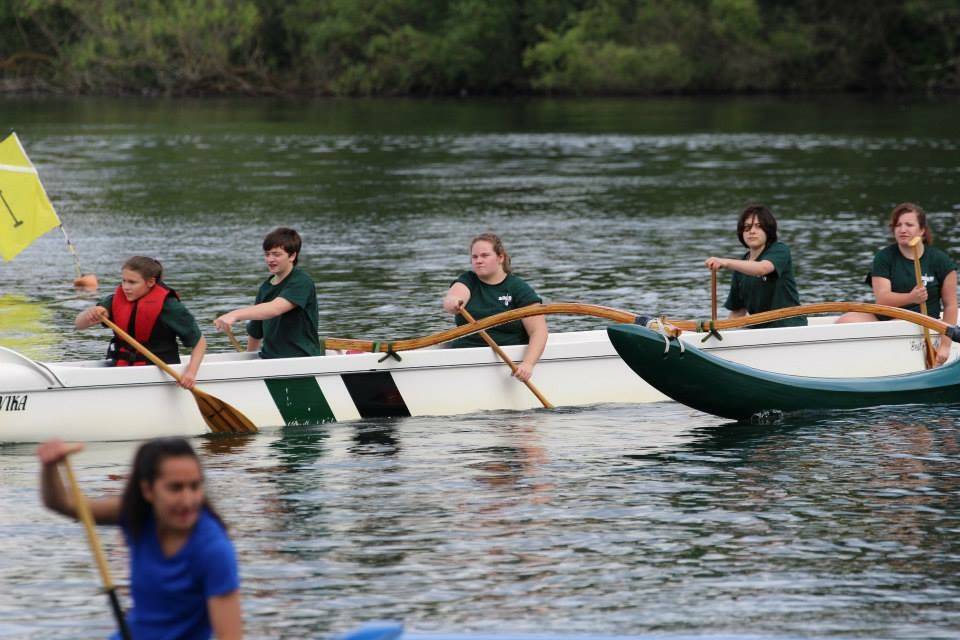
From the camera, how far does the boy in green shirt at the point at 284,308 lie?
1034 cm

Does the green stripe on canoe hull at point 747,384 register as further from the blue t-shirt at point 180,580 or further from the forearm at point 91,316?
the blue t-shirt at point 180,580

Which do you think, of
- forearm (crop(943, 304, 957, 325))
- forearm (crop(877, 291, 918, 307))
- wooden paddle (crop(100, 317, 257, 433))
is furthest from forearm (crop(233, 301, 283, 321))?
forearm (crop(943, 304, 957, 325))

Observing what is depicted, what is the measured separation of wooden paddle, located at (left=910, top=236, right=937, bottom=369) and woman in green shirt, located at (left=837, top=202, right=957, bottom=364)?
1.5 inches

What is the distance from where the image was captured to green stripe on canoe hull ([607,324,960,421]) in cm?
1038

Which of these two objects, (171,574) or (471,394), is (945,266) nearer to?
(471,394)

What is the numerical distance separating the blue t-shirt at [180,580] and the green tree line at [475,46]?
191ft

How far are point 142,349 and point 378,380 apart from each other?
1.58 m

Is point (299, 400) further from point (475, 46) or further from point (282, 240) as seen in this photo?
point (475, 46)

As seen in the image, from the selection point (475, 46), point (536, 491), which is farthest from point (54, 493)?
point (475, 46)

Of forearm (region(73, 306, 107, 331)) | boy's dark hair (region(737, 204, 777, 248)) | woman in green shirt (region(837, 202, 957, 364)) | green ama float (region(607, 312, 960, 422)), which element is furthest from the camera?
woman in green shirt (region(837, 202, 957, 364))

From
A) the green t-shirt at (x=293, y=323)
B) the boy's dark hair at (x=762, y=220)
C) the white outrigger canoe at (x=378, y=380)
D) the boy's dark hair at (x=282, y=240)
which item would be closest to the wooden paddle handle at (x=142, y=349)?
the white outrigger canoe at (x=378, y=380)

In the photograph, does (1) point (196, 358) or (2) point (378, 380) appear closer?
(1) point (196, 358)

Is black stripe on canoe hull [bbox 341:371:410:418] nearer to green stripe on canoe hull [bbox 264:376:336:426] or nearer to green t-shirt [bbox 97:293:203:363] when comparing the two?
green stripe on canoe hull [bbox 264:376:336:426]

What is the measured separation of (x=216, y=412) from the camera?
10.4 meters
